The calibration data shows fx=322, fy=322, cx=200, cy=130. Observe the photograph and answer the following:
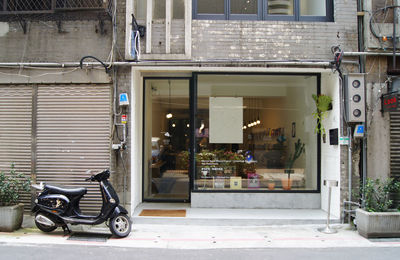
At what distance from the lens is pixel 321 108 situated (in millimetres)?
8227

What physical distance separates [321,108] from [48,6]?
7.44 m

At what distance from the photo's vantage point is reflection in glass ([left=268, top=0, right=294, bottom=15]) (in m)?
8.27

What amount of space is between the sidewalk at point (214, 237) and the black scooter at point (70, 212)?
272 mm

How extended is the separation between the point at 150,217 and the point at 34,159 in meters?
3.21

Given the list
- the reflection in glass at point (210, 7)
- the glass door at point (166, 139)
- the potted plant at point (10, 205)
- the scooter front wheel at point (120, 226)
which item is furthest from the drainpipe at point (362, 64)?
the potted plant at point (10, 205)

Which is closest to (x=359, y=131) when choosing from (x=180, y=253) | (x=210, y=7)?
(x=210, y=7)

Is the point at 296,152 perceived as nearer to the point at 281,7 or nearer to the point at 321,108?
the point at 321,108

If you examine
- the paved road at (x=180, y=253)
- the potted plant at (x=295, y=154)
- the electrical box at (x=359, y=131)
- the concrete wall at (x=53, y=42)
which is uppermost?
the concrete wall at (x=53, y=42)

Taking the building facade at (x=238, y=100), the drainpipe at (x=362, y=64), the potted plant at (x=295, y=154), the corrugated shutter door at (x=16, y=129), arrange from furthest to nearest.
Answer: the potted plant at (x=295, y=154) < the corrugated shutter door at (x=16, y=129) < the building facade at (x=238, y=100) < the drainpipe at (x=362, y=64)

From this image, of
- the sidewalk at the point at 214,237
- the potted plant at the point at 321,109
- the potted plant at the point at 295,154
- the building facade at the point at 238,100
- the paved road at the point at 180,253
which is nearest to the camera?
the paved road at the point at 180,253

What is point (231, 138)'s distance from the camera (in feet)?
29.2

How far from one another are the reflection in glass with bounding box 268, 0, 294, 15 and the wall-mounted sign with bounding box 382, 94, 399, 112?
10.3 ft

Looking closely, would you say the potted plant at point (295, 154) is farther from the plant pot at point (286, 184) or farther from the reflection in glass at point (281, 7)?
the reflection in glass at point (281, 7)

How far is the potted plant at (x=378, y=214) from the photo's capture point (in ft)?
21.8
